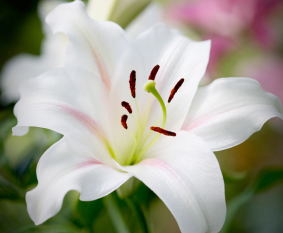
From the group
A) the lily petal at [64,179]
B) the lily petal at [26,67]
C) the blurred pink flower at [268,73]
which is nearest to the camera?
the lily petal at [64,179]

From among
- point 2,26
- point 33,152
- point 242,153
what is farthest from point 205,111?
point 2,26

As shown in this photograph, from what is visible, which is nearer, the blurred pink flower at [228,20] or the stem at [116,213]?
the stem at [116,213]

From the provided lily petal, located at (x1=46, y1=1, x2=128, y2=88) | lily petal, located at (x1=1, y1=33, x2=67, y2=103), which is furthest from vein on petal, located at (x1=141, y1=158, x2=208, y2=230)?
lily petal, located at (x1=1, y1=33, x2=67, y2=103)

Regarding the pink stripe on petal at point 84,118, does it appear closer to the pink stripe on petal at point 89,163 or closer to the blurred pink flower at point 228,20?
the pink stripe on petal at point 89,163

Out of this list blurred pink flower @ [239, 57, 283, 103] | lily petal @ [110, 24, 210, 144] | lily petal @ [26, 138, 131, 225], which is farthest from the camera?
blurred pink flower @ [239, 57, 283, 103]

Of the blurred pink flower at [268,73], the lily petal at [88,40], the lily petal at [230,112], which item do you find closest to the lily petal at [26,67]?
the lily petal at [88,40]

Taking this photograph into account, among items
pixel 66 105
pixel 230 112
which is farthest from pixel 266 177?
pixel 66 105

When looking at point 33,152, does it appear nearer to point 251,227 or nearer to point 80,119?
point 80,119

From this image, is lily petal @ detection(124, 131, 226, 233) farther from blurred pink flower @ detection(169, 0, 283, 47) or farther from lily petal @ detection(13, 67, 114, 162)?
blurred pink flower @ detection(169, 0, 283, 47)
